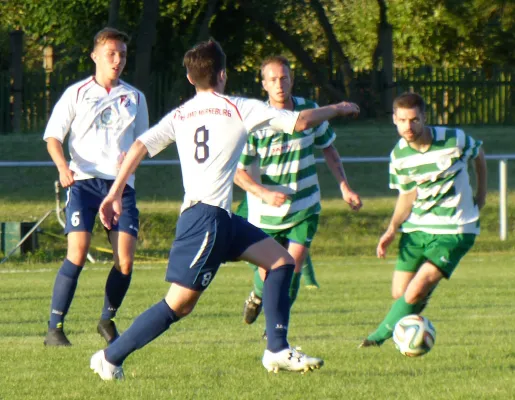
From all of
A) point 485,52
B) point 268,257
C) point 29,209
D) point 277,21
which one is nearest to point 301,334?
point 268,257

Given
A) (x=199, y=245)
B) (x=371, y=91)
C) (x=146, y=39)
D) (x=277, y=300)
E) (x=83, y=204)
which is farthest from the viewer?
(x=371, y=91)

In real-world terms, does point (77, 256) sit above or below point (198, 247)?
below

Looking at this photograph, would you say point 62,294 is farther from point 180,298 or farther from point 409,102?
point 409,102

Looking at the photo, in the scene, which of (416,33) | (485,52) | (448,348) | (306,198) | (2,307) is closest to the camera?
(448,348)

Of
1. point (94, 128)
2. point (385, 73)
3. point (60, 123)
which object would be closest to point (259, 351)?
point (94, 128)

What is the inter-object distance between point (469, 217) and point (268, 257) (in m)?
1.75

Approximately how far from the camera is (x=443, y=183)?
291 inches

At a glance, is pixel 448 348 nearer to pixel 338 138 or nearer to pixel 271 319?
pixel 271 319

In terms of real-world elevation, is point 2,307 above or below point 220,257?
below

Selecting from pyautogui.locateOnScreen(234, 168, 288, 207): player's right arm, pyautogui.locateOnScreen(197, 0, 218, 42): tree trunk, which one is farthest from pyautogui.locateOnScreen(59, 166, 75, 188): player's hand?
pyautogui.locateOnScreen(197, 0, 218, 42): tree trunk

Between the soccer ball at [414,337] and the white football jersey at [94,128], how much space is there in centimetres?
209

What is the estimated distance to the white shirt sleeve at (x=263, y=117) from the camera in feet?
19.8

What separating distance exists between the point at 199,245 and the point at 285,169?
2.21 metres

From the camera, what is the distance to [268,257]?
245 inches
